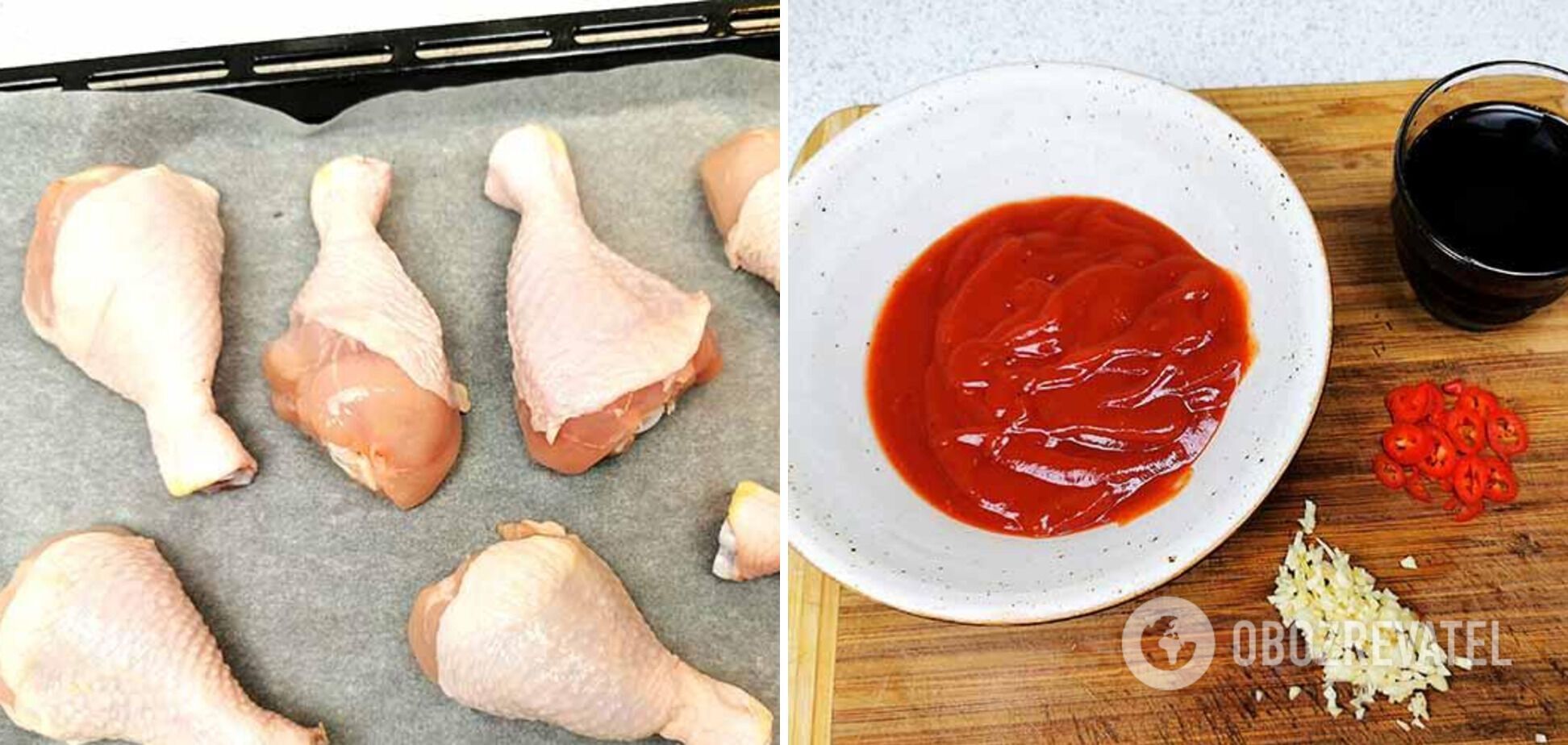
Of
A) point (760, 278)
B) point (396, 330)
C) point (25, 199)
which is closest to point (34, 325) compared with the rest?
point (25, 199)

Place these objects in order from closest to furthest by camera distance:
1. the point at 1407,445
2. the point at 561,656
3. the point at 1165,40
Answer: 1. the point at 561,656
2. the point at 1407,445
3. the point at 1165,40

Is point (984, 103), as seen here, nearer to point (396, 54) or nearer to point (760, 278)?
point (760, 278)

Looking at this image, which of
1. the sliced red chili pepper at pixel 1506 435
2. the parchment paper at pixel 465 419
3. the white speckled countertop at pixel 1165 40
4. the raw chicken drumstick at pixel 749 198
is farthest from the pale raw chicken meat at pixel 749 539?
the sliced red chili pepper at pixel 1506 435

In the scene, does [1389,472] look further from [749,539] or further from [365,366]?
[365,366]

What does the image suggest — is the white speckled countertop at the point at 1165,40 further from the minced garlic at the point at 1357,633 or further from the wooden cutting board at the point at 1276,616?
the minced garlic at the point at 1357,633

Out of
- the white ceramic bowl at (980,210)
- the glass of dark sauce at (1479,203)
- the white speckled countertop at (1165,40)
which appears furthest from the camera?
the white speckled countertop at (1165,40)

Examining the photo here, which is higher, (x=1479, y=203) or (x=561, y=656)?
(x=1479, y=203)

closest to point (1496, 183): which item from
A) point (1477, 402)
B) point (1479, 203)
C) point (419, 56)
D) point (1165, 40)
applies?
point (1479, 203)
